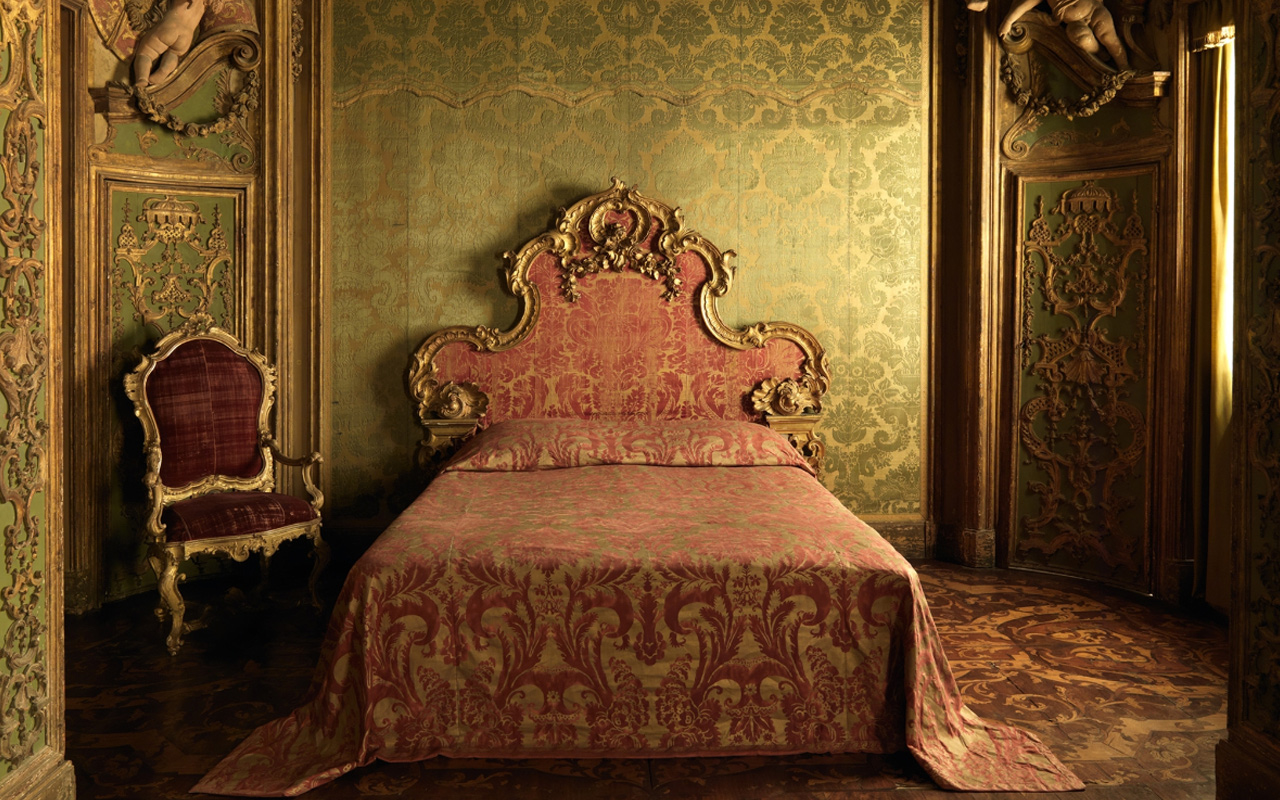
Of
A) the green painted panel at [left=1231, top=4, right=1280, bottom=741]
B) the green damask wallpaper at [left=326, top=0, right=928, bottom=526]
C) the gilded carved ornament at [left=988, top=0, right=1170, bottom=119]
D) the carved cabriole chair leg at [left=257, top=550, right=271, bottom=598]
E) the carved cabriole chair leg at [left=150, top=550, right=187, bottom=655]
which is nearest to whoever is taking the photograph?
the green painted panel at [left=1231, top=4, right=1280, bottom=741]

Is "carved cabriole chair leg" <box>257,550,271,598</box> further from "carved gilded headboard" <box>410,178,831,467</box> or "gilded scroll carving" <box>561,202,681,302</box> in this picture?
"gilded scroll carving" <box>561,202,681,302</box>

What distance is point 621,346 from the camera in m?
5.20

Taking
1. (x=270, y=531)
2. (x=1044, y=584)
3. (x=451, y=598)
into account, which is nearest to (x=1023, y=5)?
(x=1044, y=584)

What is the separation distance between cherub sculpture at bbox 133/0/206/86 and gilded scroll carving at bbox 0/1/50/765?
236 centimetres

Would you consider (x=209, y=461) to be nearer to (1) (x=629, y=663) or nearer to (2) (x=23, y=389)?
(2) (x=23, y=389)

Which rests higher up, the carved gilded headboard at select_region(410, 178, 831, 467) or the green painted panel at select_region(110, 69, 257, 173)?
the green painted panel at select_region(110, 69, 257, 173)

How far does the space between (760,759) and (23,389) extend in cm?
220

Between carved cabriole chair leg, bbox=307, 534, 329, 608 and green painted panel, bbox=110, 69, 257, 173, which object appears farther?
green painted panel, bbox=110, 69, 257, 173

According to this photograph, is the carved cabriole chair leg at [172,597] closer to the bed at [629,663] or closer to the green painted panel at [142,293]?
the green painted panel at [142,293]

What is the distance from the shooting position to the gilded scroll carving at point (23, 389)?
7.25ft

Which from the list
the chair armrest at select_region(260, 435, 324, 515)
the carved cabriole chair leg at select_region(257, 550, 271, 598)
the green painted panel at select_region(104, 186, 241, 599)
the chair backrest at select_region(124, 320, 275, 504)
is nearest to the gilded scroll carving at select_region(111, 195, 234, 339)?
the green painted panel at select_region(104, 186, 241, 599)

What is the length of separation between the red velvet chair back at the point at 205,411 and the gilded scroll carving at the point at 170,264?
35cm

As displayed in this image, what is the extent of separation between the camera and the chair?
3963mm

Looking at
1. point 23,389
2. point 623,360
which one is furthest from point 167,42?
point 23,389
